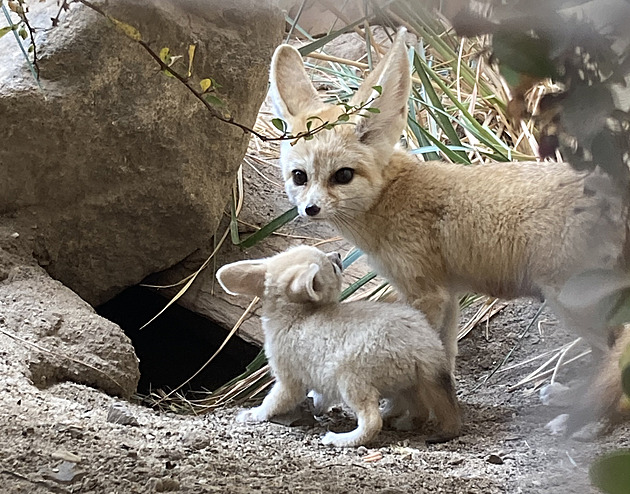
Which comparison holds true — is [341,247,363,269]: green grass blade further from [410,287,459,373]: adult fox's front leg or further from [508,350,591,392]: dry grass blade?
[508,350,591,392]: dry grass blade

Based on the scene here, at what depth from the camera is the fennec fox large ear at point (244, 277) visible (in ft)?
7.02

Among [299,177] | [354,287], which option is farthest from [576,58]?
[354,287]

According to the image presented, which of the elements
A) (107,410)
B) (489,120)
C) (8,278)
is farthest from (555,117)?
(489,120)

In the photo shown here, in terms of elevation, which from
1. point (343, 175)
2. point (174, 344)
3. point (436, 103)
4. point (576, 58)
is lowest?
point (174, 344)

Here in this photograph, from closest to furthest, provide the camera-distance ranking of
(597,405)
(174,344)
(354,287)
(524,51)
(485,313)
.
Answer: (524,51), (597,405), (354,287), (485,313), (174,344)

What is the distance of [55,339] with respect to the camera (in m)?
2.17

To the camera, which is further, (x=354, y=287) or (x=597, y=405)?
(x=354, y=287)

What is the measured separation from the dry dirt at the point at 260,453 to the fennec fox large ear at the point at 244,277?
39 cm

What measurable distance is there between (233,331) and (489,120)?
4.58 feet

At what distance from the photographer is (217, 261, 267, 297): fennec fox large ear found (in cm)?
214

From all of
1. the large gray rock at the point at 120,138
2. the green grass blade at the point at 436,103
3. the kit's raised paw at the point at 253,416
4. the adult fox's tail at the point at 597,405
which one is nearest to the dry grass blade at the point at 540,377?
the adult fox's tail at the point at 597,405

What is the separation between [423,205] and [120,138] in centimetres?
106

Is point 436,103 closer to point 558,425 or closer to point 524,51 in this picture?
point 558,425

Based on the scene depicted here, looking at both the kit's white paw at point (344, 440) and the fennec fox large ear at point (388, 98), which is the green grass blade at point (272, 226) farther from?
the kit's white paw at point (344, 440)
